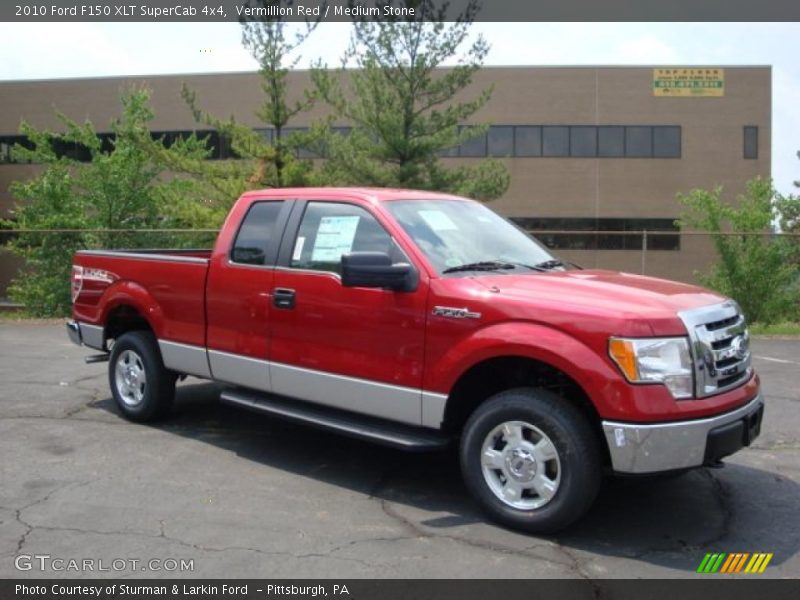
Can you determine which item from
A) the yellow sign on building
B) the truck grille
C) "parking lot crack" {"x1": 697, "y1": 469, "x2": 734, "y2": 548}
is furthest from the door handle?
the yellow sign on building

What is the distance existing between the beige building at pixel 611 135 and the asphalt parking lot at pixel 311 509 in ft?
96.1

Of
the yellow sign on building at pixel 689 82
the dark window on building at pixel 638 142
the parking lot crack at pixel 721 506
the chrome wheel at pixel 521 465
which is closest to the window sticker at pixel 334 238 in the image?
the chrome wheel at pixel 521 465

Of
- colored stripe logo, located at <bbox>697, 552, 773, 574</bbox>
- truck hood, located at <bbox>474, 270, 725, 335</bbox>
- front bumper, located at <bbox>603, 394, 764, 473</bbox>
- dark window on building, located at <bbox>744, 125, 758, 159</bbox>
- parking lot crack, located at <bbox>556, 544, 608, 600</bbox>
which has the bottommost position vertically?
colored stripe logo, located at <bbox>697, 552, 773, 574</bbox>

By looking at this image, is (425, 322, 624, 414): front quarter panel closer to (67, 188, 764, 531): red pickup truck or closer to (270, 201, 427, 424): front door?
(67, 188, 764, 531): red pickup truck

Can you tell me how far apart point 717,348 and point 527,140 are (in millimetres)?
32286

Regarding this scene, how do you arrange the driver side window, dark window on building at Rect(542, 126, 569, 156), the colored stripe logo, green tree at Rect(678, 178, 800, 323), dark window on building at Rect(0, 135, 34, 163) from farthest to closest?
dark window on building at Rect(0, 135, 34, 163) → dark window on building at Rect(542, 126, 569, 156) → green tree at Rect(678, 178, 800, 323) → the driver side window → the colored stripe logo

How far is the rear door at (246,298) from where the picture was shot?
19.1 feet

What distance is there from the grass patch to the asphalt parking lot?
732 cm

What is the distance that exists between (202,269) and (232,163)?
15322 millimetres

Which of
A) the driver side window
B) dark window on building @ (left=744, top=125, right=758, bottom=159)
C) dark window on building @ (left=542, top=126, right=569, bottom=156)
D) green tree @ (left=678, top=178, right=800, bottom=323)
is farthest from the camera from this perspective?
dark window on building @ (left=542, top=126, right=569, bottom=156)

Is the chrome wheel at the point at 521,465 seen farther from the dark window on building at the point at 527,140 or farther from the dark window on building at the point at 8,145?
the dark window on building at the point at 8,145

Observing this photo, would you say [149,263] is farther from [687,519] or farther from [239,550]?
[687,519]

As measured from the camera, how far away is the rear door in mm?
5809
